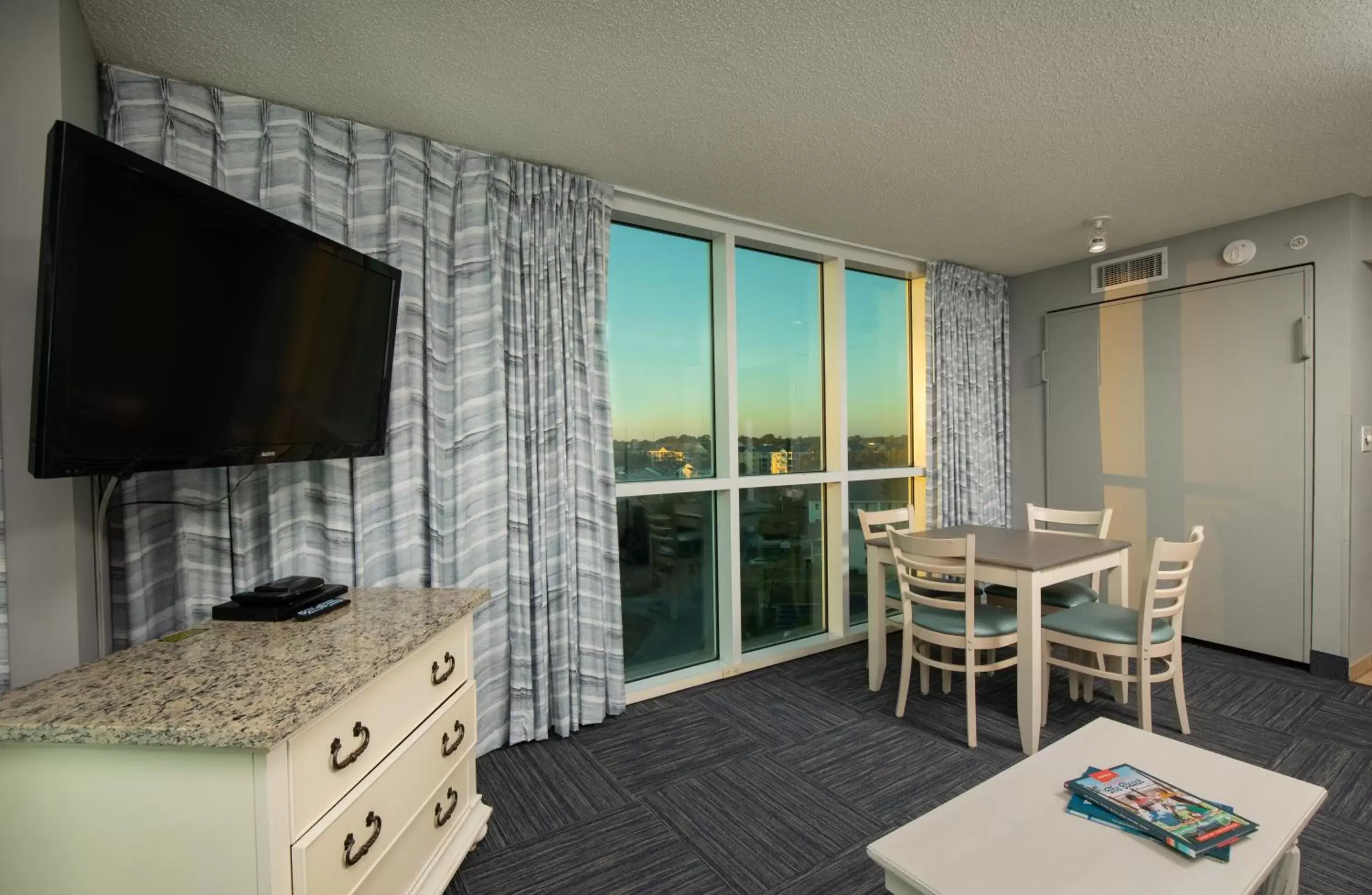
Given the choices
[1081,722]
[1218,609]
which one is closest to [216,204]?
[1081,722]

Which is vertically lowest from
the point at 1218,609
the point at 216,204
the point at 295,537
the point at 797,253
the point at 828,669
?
the point at 828,669

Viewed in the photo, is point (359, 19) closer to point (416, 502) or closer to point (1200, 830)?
point (416, 502)

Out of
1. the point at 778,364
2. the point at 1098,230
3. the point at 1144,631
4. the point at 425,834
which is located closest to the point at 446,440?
the point at 425,834

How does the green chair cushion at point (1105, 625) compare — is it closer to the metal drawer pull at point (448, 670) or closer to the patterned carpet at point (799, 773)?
the patterned carpet at point (799, 773)

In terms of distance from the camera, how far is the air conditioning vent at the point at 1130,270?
3.96 meters

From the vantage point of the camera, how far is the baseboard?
3.29 m

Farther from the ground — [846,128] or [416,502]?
[846,128]

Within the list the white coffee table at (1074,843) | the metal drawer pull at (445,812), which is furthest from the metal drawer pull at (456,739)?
the white coffee table at (1074,843)

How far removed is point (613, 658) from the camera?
295 cm

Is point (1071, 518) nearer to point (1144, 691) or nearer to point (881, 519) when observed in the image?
point (881, 519)

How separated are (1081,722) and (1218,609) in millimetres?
1706

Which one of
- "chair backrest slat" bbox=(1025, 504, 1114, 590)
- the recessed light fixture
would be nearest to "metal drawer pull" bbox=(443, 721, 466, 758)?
"chair backrest slat" bbox=(1025, 504, 1114, 590)

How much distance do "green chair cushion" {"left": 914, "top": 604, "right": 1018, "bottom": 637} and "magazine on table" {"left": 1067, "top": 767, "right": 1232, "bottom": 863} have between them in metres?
1.25

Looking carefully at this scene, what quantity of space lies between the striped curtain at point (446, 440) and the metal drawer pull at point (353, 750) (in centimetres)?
102
